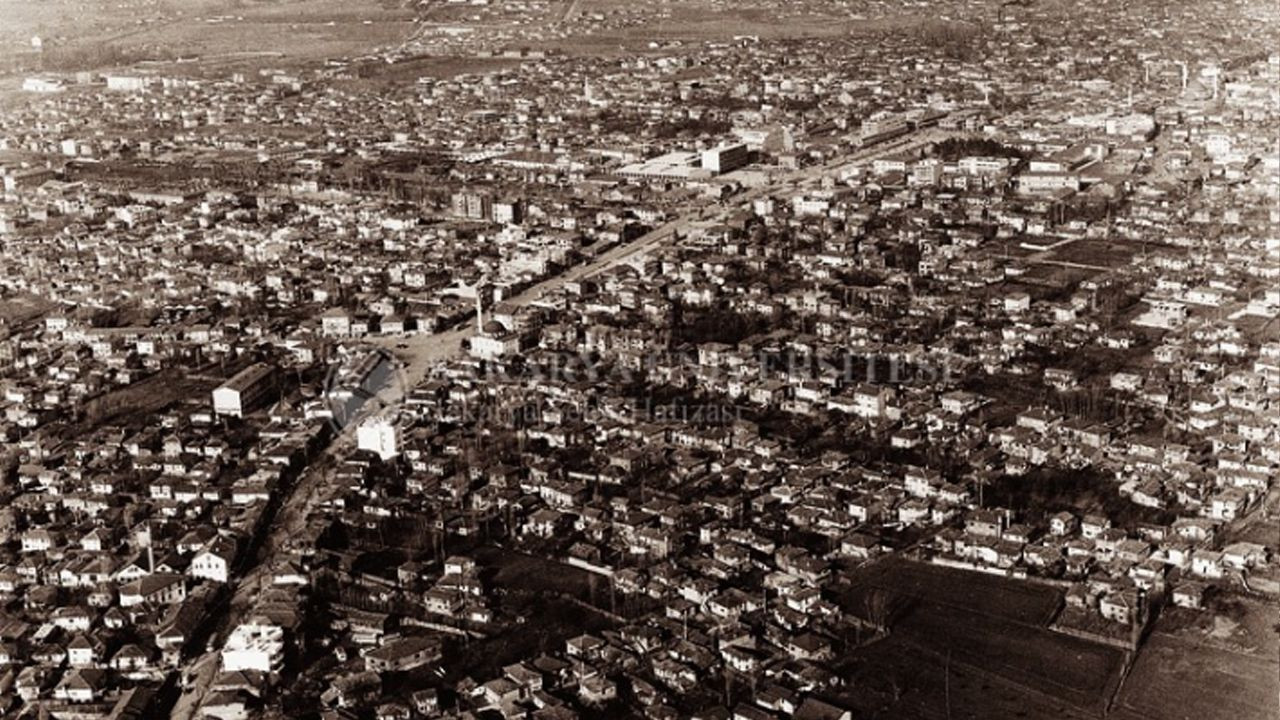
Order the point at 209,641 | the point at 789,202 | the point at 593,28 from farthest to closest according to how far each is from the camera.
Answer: the point at 593,28 → the point at 789,202 → the point at 209,641

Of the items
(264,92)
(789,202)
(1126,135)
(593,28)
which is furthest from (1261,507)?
(593,28)

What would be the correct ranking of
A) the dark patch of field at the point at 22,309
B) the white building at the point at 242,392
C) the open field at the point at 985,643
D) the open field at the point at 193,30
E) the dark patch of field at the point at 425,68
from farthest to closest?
the open field at the point at 193,30 < the dark patch of field at the point at 425,68 < the dark patch of field at the point at 22,309 < the white building at the point at 242,392 < the open field at the point at 985,643

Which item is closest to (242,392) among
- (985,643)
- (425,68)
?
(985,643)

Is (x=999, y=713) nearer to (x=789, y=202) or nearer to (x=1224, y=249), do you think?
(x=1224, y=249)

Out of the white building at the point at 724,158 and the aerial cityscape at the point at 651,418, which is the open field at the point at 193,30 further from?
the white building at the point at 724,158

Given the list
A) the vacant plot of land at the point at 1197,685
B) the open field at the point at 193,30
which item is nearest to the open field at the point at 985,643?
the vacant plot of land at the point at 1197,685

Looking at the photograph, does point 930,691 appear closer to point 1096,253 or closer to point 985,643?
point 985,643
